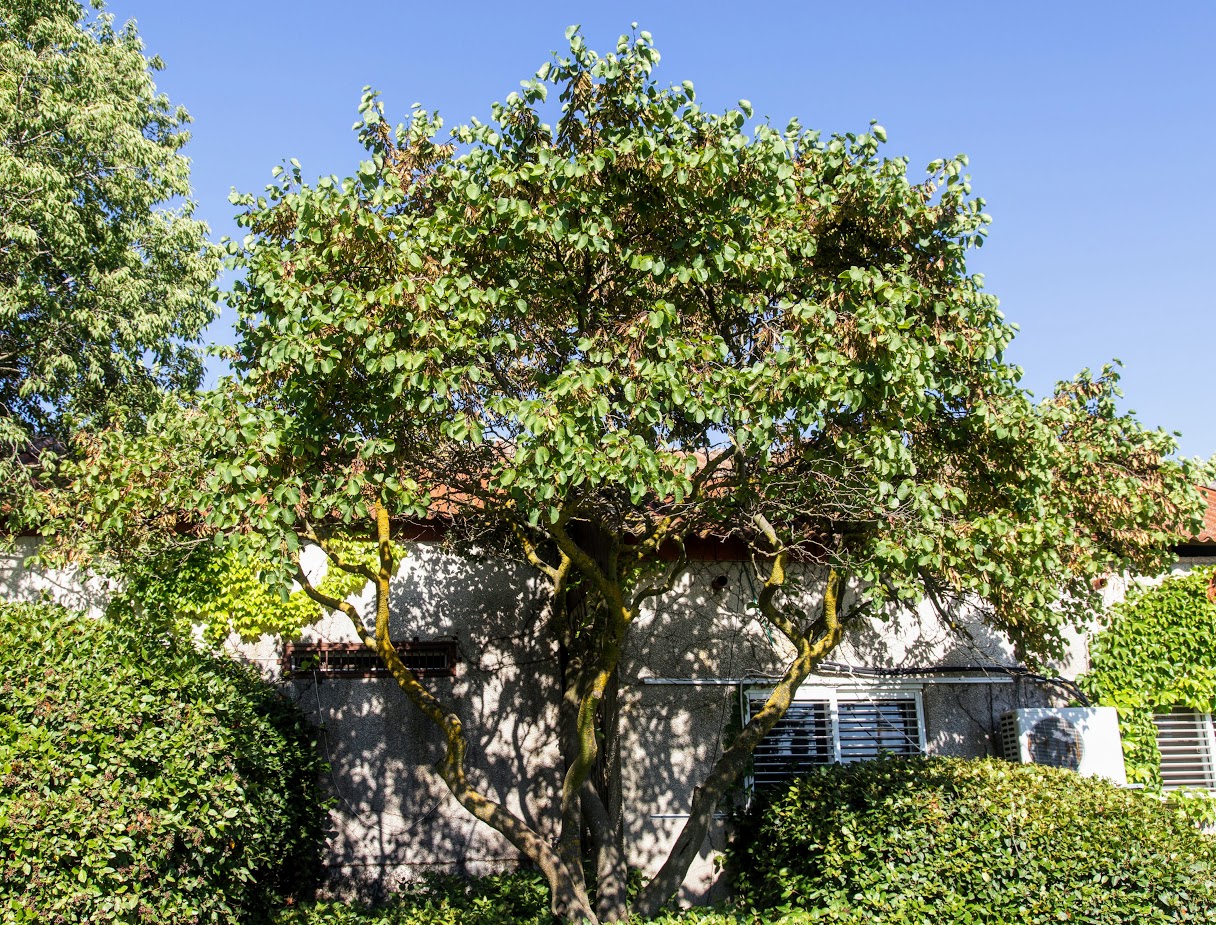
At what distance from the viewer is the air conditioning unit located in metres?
9.24

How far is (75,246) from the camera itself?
10.7 meters

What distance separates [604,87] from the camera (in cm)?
653

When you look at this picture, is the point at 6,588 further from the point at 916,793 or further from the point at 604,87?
the point at 916,793

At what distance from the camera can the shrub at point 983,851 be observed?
6617 millimetres

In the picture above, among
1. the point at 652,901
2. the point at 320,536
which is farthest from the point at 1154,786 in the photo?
the point at 320,536

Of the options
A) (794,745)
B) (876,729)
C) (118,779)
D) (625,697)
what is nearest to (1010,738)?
(876,729)

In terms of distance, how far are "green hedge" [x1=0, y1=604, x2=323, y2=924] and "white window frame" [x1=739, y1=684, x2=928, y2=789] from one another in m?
4.85

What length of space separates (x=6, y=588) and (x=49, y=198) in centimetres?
408

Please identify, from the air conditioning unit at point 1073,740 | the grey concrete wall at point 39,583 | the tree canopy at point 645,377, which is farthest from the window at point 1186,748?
the grey concrete wall at point 39,583

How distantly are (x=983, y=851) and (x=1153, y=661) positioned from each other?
12.8 feet

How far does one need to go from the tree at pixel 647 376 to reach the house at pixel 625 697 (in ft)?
6.14

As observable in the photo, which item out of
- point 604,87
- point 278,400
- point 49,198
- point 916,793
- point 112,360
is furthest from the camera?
point 112,360

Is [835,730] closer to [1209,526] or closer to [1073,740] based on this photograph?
[1073,740]

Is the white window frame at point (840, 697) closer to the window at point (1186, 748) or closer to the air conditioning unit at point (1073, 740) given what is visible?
the air conditioning unit at point (1073, 740)
